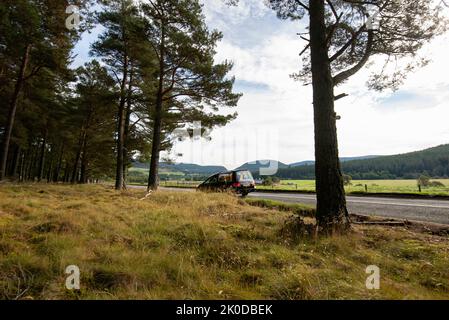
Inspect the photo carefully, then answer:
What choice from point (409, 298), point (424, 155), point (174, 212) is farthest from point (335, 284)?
point (424, 155)

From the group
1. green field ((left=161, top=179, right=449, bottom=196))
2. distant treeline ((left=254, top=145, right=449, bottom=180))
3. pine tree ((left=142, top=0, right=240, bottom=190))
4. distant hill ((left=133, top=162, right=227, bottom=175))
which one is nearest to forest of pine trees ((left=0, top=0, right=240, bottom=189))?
pine tree ((left=142, top=0, right=240, bottom=190))

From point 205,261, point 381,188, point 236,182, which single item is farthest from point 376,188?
point 205,261

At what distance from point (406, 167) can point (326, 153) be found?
353 feet

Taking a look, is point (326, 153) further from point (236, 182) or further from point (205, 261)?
point (236, 182)

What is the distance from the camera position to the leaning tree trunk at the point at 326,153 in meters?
5.51

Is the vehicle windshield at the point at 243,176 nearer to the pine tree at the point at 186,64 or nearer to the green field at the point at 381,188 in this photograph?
the pine tree at the point at 186,64

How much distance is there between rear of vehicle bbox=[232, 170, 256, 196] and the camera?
15.7m

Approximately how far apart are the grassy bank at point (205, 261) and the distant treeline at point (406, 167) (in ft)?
288

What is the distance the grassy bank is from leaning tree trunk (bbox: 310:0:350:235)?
57 cm

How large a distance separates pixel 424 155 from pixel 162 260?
120 metres

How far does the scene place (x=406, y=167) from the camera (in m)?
92.5

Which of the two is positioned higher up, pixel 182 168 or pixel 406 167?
pixel 406 167

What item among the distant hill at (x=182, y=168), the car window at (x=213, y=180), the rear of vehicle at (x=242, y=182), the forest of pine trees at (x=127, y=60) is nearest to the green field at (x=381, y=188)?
the rear of vehicle at (x=242, y=182)
